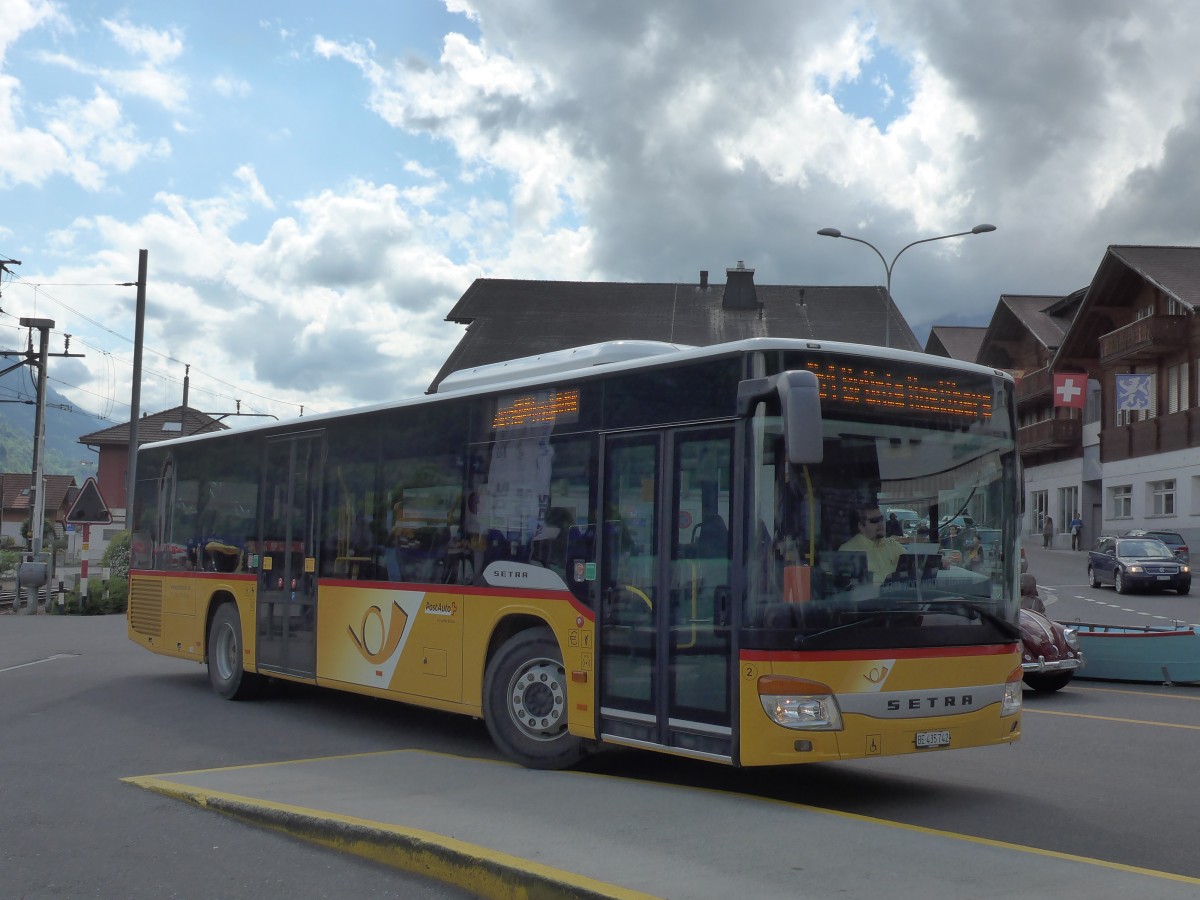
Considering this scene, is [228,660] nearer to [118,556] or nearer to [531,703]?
[531,703]

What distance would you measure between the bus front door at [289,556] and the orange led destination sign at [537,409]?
3133 millimetres

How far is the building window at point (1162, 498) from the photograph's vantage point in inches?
2025

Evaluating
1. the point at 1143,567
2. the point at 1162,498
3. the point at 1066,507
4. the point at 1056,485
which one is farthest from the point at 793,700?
Answer: the point at 1056,485

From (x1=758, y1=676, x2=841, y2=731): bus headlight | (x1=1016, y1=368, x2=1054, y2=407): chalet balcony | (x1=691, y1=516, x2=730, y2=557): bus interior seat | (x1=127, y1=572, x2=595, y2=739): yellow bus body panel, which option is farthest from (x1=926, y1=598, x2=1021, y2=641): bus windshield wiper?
(x1=1016, y1=368, x2=1054, y2=407): chalet balcony

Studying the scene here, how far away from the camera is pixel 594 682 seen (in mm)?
8758

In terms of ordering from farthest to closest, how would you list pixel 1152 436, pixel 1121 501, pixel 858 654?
pixel 1121 501 < pixel 1152 436 < pixel 858 654

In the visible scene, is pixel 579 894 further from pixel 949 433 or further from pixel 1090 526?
pixel 1090 526

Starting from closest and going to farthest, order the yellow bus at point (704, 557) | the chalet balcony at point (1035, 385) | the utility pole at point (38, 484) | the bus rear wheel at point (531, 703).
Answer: the yellow bus at point (704, 557) → the bus rear wheel at point (531, 703) → the utility pole at point (38, 484) → the chalet balcony at point (1035, 385)

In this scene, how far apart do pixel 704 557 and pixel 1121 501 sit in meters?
53.3

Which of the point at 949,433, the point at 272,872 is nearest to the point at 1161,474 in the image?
the point at 949,433

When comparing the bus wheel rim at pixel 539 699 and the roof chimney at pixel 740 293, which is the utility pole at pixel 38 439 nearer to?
the bus wheel rim at pixel 539 699

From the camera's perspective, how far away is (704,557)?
318 inches

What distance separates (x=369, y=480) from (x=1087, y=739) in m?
6.44

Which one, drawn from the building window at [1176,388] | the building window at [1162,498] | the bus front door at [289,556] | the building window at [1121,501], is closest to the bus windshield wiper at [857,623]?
the bus front door at [289,556]
